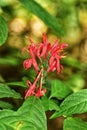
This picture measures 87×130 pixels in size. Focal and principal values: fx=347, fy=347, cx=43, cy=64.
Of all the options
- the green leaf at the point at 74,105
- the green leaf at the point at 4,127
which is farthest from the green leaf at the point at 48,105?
the green leaf at the point at 4,127

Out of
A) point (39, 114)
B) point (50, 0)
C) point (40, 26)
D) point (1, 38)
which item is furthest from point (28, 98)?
point (40, 26)

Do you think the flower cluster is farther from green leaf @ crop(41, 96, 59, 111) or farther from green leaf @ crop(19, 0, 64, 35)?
green leaf @ crop(19, 0, 64, 35)

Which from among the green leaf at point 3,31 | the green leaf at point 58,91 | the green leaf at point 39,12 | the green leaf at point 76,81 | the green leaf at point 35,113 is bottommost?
the green leaf at point 35,113

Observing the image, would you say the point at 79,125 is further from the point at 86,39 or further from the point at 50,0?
the point at 86,39

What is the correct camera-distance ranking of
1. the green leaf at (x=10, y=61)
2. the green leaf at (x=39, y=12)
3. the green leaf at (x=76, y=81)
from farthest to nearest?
the green leaf at (x=76, y=81)
the green leaf at (x=10, y=61)
the green leaf at (x=39, y=12)

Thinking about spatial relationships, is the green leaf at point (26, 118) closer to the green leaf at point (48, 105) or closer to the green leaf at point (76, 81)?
the green leaf at point (48, 105)
